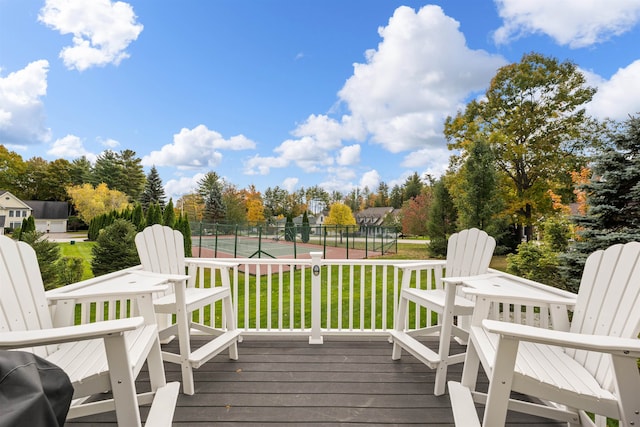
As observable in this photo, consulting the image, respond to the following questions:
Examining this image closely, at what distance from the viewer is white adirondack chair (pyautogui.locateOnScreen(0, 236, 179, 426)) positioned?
3.79 feet

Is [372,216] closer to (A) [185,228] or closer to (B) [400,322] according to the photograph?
(A) [185,228]

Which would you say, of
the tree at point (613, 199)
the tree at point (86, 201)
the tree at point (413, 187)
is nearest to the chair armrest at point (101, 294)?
the tree at point (613, 199)

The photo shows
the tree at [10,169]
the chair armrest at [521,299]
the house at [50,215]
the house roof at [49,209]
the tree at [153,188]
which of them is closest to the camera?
the chair armrest at [521,299]

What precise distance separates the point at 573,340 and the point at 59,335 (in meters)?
1.78

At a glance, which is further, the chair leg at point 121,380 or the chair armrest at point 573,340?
the chair leg at point 121,380

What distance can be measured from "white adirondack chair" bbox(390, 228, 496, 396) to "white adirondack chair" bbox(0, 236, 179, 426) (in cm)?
159

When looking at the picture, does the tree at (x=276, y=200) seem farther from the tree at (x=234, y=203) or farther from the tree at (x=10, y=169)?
the tree at (x=10, y=169)

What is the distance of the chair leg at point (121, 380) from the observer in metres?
1.19

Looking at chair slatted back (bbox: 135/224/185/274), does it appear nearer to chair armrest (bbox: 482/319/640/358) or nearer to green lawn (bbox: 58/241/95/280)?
chair armrest (bbox: 482/319/640/358)

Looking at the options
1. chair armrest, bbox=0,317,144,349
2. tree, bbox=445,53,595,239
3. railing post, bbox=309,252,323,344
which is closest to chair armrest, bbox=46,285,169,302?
chair armrest, bbox=0,317,144,349

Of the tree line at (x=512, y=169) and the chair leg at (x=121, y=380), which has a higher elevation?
the tree line at (x=512, y=169)

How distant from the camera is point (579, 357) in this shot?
60.6 inches

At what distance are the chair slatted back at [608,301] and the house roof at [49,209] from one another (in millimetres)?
13296

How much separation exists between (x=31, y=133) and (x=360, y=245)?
13422 millimetres
